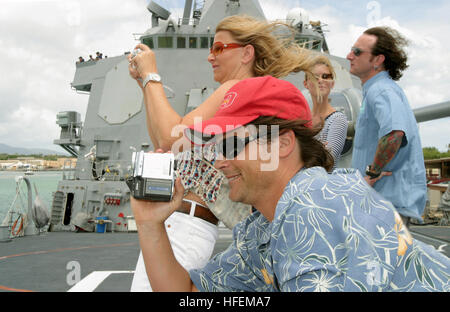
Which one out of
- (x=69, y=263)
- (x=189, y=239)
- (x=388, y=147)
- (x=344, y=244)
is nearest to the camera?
(x=344, y=244)

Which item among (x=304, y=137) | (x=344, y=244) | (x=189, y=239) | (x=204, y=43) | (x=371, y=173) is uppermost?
(x=204, y=43)

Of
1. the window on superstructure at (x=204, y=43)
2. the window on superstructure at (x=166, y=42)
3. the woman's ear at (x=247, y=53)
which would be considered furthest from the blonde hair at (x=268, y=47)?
the window on superstructure at (x=166, y=42)

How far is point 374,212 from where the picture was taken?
0.84m

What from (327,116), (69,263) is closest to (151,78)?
(327,116)

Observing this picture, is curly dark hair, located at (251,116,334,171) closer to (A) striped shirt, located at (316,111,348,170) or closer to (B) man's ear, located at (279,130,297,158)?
(B) man's ear, located at (279,130,297,158)

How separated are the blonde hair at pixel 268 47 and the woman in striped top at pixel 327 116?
510 millimetres

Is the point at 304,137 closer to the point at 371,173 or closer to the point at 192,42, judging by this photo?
the point at 371,173

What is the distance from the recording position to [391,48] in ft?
7.42

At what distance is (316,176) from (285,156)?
0.15 meters

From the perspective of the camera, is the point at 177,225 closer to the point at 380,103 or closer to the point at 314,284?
the point at 314,284

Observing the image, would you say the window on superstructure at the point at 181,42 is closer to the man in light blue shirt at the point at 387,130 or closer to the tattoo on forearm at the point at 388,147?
the man in light blue shirt at the point at 387,130

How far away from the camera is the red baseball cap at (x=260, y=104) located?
1.04 m

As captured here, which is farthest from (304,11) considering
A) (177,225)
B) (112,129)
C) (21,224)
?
(177,225)

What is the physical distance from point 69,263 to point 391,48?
5.00 metres
